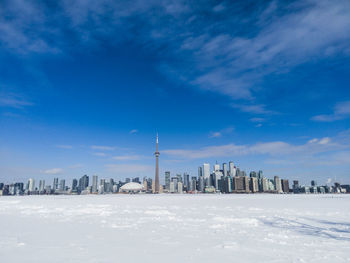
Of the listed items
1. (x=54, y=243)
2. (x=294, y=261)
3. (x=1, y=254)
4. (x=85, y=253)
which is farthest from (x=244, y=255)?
(x=1, y=254)

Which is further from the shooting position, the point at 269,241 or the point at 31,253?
the point at 269,241

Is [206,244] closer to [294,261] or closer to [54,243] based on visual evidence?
[294,261]

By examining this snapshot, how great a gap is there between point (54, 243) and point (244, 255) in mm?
9959

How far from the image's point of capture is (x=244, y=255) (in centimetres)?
964

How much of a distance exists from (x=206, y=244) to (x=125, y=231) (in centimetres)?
643

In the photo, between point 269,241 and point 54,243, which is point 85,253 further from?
point 269,241

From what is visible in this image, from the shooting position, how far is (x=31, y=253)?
395 inches

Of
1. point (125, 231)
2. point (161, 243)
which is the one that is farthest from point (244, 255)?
point (125, 231)

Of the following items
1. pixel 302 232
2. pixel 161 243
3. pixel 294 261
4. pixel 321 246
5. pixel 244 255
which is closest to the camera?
pixel 294 261

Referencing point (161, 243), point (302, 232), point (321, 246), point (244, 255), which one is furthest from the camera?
point (302, 232)

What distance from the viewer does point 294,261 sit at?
8.70 meters

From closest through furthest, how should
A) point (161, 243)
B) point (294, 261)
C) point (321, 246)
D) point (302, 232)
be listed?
1. point (294, 261)
2. point (321, 246)
3. point (161, 243)
4. point (302, 232)

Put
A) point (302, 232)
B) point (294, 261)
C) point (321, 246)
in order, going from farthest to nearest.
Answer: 1. point (302, 232)
2. point (321, 246)
3. point (294, 261)

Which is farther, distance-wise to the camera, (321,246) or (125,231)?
(125,231)
